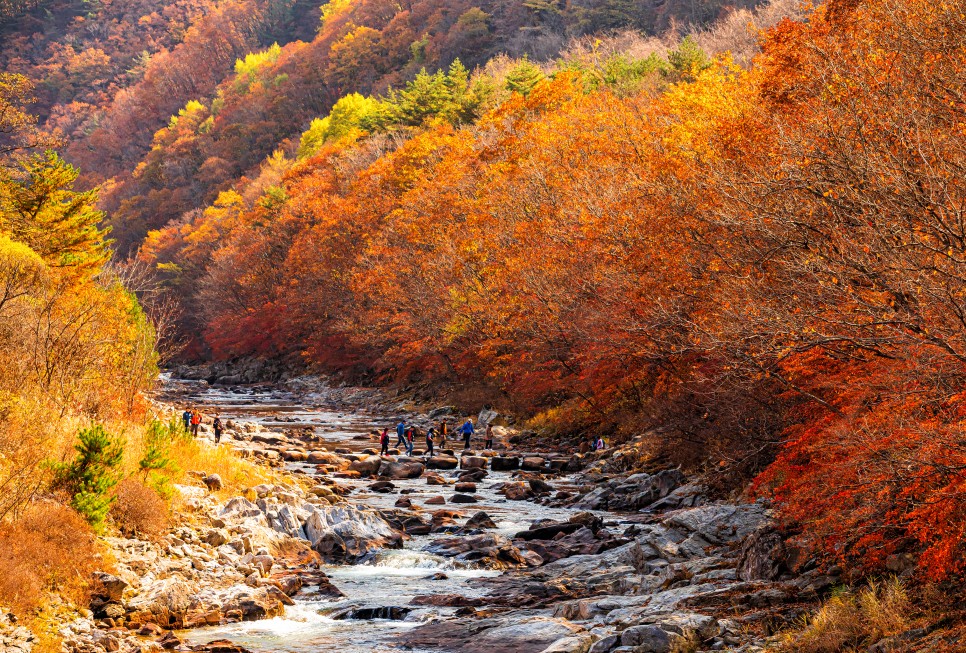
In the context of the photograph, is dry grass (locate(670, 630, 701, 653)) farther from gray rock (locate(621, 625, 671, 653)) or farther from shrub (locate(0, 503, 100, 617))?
shrub (locate(0, 503, 100, 617))

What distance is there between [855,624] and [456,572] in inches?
369

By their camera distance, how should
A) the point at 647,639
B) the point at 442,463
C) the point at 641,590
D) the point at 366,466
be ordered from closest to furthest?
the point at 647,639 < the point at 641,590 < the point at 366,466 < the point at 442,463

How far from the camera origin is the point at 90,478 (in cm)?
1570

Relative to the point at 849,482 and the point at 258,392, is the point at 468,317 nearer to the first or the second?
the point at 258,392

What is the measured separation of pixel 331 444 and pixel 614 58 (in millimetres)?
44480

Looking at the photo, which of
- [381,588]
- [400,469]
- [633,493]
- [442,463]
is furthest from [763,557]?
[442,463]

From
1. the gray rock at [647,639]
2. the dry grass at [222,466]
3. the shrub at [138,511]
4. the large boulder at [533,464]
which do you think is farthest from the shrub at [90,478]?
the large boulder at [533,464]

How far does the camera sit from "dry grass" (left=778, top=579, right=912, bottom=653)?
11.0 metres

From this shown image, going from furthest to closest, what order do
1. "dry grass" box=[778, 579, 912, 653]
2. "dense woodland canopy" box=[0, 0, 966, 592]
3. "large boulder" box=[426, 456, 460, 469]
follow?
1. "large boulder" box=[426, 456, 460, 469]
2. "dense woodland canopy" box=[0, 0, 966, 592]
3. "dry grass" box=[778, 579, 912, 653]

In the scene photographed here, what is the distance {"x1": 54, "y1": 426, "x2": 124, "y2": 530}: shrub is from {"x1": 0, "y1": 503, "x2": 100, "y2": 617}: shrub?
0.28m

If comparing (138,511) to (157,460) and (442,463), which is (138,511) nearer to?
(157,460)

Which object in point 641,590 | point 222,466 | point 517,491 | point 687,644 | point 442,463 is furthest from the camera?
point 442,463

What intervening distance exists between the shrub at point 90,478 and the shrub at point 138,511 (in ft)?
1.65

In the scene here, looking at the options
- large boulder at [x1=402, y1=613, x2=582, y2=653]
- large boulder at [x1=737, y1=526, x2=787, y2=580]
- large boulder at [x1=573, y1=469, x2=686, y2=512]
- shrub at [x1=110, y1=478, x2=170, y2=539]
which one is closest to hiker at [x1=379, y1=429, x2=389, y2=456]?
large boulder at [x1=573, y1=469, x2=686, y2=512]
